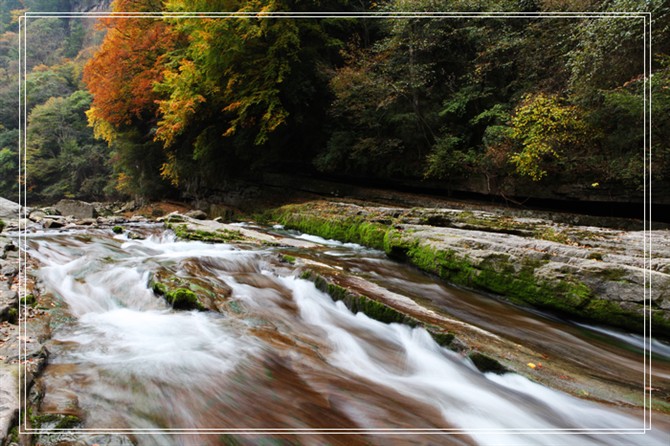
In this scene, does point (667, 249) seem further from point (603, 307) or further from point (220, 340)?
point (220, 340)

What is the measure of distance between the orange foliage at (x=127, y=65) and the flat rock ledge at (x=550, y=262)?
1458 cm

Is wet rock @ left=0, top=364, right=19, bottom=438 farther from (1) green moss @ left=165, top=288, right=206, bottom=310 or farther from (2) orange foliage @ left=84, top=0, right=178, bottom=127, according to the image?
(2) orange foliage @ left=84, top=0, right=178, bottom=127

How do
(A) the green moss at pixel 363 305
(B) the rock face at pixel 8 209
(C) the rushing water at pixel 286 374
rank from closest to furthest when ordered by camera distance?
(C) the rushing water at pixel 286 374
(A) the green moss at pixel 363 305
(B) the rock face at pixel 8 209

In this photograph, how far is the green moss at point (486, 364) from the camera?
110 inches

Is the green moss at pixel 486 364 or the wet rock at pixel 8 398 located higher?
the wet rock at pixel 8 398

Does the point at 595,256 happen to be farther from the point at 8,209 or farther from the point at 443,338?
the point at 8,209

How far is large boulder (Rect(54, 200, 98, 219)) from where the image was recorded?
596 inches

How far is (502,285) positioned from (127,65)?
18159 mm

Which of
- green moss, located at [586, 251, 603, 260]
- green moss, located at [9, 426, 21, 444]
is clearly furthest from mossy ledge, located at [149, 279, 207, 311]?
green moss, located at [586, 251, 603, 260]

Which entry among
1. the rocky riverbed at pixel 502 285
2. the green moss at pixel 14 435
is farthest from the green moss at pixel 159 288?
the green moss at pixel 14 435

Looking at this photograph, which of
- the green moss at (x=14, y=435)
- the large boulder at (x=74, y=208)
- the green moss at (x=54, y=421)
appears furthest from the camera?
the large boulder at (x=74, y=208)

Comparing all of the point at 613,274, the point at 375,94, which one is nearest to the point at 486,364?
the point at 613,274

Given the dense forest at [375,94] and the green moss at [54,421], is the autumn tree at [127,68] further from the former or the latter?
the green moss at [54,421]

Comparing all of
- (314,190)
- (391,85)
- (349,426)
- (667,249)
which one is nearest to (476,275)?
(667,249)
